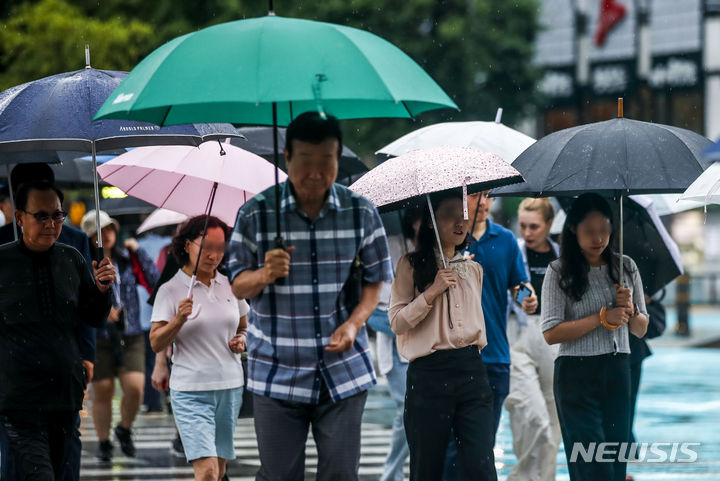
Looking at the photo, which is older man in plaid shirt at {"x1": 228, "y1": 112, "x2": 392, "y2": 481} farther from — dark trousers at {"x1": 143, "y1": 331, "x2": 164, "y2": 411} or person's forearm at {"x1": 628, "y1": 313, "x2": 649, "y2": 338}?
dark trousers at {"x1": 143, "y1": 331, "x2": 164, "y2": 411}

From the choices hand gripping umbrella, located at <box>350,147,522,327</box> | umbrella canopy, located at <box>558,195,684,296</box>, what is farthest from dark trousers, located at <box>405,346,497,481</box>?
umbrella canopy, located at <box>558,195,684,296</box>

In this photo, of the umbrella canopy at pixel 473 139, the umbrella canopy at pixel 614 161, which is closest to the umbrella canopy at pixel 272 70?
the umbrella canopy at pixel 614 161

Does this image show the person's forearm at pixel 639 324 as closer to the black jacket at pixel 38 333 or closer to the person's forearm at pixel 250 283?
the person's forearm at pixel 250 283

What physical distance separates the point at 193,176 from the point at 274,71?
2750 millimetres

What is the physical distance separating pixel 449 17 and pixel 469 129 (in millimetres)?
24916

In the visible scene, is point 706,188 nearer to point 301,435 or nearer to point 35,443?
point 301,435

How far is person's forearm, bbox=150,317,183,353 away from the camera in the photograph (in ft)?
21.9

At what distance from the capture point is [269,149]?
28.7 ft

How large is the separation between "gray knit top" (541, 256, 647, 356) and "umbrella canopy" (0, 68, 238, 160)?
1892mm

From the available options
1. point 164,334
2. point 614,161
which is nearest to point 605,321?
point 614,161

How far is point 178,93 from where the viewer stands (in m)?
4.59

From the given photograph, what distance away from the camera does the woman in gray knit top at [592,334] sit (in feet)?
20.9

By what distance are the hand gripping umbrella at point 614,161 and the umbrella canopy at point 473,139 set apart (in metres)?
0.55

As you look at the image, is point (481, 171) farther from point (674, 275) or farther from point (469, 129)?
point (674, 275)
